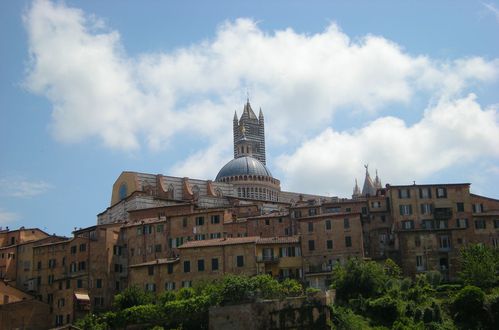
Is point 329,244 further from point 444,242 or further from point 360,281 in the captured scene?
point 444,242

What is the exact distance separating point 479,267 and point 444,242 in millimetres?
8128

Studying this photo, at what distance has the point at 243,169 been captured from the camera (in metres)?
113

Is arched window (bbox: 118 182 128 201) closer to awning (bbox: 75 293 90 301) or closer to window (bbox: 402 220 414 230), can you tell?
awning (bbox: 75 293 90 301)

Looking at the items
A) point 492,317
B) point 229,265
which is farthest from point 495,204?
point 229,265

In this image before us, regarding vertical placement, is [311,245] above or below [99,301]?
above

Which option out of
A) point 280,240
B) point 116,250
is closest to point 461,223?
point 280,240

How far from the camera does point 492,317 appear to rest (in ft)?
169

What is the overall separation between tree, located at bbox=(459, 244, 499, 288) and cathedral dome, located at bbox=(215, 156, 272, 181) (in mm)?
55591

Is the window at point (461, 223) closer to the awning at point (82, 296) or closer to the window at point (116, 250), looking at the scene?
the window at point (116, 250)

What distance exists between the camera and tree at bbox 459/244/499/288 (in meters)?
57.2

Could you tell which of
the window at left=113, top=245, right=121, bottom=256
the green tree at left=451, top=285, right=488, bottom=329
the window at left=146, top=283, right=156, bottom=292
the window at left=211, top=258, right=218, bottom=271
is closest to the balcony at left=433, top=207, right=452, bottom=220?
the green tree at left=451, top=285, right=488, bottom=329

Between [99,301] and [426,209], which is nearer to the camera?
[99,301]

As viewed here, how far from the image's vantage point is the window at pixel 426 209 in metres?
69.7

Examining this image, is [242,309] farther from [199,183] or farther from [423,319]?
[199,183]
